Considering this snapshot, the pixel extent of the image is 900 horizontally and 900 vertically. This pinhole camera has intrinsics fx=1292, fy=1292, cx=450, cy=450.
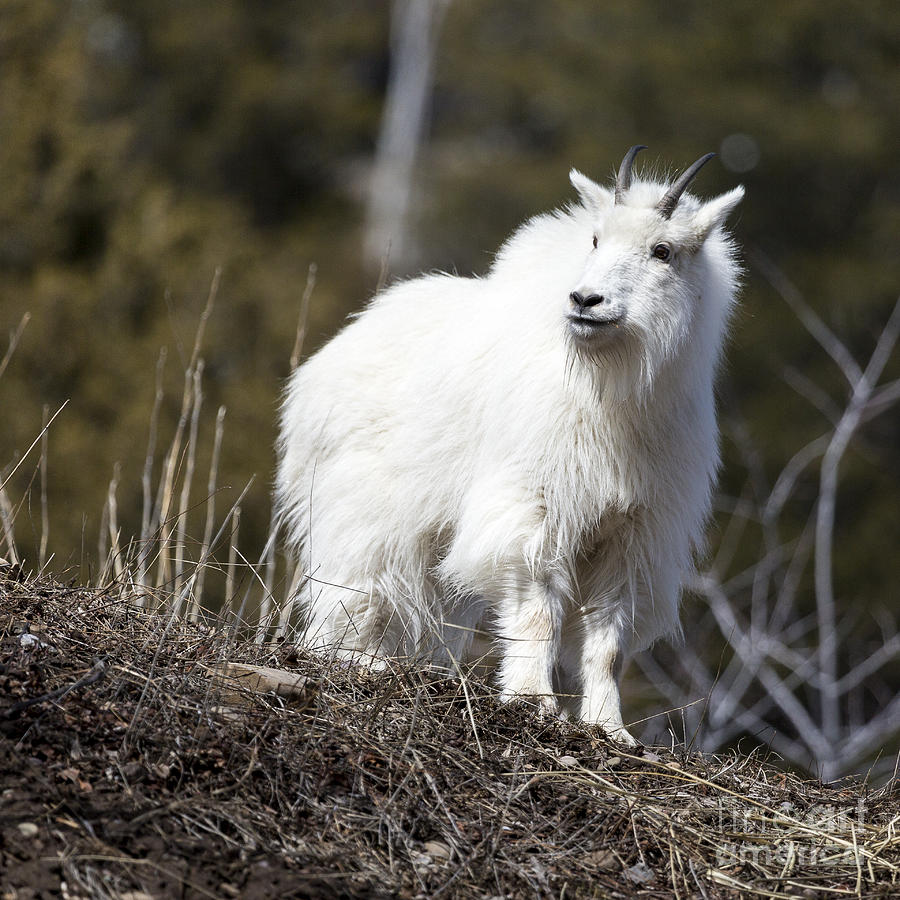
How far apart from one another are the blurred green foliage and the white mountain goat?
11.2m

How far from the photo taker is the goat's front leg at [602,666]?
5.11 m

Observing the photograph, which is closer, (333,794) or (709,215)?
(333,794)

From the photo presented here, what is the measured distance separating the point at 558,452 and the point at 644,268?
0.78 meters

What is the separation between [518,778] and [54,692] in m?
1.41

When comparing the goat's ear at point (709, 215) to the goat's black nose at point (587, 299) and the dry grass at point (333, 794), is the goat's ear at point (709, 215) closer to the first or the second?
the goat's black nose at point (587, 299)

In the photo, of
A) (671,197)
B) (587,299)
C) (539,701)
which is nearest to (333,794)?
(539,701)

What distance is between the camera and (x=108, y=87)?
94.0 ft

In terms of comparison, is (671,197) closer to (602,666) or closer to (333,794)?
(602,666)

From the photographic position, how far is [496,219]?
2408 cm

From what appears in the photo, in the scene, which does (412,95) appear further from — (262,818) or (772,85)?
(262,818)

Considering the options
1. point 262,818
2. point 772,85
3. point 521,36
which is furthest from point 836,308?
point 262,818

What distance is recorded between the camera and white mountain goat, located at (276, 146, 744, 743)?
500cm

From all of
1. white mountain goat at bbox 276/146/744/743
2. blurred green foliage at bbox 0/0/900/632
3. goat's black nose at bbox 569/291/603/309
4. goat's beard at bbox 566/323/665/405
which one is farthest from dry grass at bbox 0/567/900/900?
blurred green foliage at bbox 0/0/900/632

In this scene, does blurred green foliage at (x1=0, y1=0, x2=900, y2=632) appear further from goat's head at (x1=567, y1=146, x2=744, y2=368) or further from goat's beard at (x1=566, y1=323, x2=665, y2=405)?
goat's beard at (x1=566, y1=323, x2=665, y2=405)
